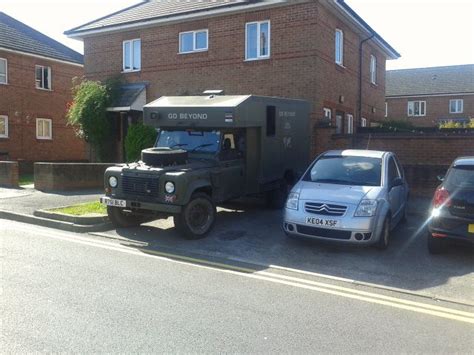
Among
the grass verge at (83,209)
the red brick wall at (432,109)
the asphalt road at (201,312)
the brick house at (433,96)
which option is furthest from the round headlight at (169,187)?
the red brick wall at (432,109)

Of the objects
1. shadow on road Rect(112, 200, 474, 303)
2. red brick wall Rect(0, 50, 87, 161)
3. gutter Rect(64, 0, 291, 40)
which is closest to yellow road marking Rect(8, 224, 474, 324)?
shadow on road Rect(112, 200, 474, 303)

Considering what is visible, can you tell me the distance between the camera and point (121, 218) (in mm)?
9250

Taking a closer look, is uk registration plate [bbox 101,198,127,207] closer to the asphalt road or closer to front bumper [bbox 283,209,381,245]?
the asphalt road

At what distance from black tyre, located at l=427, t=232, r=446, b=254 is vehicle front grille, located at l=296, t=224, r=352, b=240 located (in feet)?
4.15

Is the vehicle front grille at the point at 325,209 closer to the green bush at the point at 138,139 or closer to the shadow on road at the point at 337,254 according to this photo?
the shadow on road at the point at 337,254

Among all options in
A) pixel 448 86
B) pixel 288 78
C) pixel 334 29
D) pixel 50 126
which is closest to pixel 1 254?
pixel 288 78

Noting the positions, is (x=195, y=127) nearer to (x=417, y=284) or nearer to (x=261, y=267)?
(x=261, y=267)

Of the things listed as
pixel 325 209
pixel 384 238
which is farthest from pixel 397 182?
pixel 325 209

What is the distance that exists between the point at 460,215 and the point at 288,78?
31.7 ft

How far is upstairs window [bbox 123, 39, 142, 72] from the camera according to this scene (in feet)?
63.8

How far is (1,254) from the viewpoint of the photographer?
707 cm

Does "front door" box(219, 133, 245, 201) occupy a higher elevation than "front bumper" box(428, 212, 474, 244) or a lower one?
higher

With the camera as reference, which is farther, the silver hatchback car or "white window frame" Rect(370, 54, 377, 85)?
"white window frame" Rect(370, 54, 377, 85)

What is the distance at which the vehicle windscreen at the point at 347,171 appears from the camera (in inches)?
329
